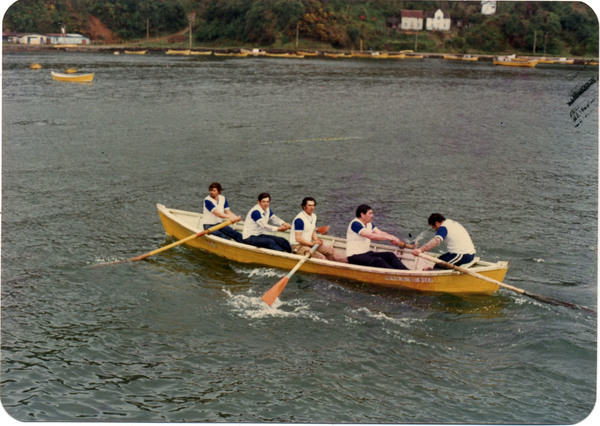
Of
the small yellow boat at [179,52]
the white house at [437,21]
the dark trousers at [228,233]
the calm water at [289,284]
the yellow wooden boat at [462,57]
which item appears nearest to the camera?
the calm water at [289,284]

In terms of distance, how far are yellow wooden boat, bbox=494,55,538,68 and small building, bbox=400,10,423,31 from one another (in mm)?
12966

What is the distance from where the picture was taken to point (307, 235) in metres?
15.5

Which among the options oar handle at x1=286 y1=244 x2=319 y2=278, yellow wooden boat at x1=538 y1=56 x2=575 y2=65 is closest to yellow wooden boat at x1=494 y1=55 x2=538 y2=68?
yellow wooden boat at x1=538 y1=56 x2=575 y2=65

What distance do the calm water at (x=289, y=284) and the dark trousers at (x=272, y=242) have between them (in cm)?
78

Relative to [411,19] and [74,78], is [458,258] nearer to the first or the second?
[74,78]

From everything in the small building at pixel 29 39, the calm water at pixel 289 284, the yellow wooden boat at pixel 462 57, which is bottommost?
the calm water at pixel 289 284

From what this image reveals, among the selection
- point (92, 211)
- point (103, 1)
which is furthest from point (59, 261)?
point (103, 1)

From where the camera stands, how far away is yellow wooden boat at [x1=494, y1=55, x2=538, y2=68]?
276ft

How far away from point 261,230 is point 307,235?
1421 mm

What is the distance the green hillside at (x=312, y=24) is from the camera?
2368 inches

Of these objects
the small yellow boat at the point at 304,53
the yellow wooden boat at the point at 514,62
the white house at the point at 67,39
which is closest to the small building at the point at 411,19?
the yellow wooden boat at the point at 514,62

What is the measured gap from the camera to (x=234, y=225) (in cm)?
1773

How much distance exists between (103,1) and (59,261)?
55932 millimetres

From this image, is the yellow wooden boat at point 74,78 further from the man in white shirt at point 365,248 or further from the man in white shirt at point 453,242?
the man in white shirt at point 453,242
